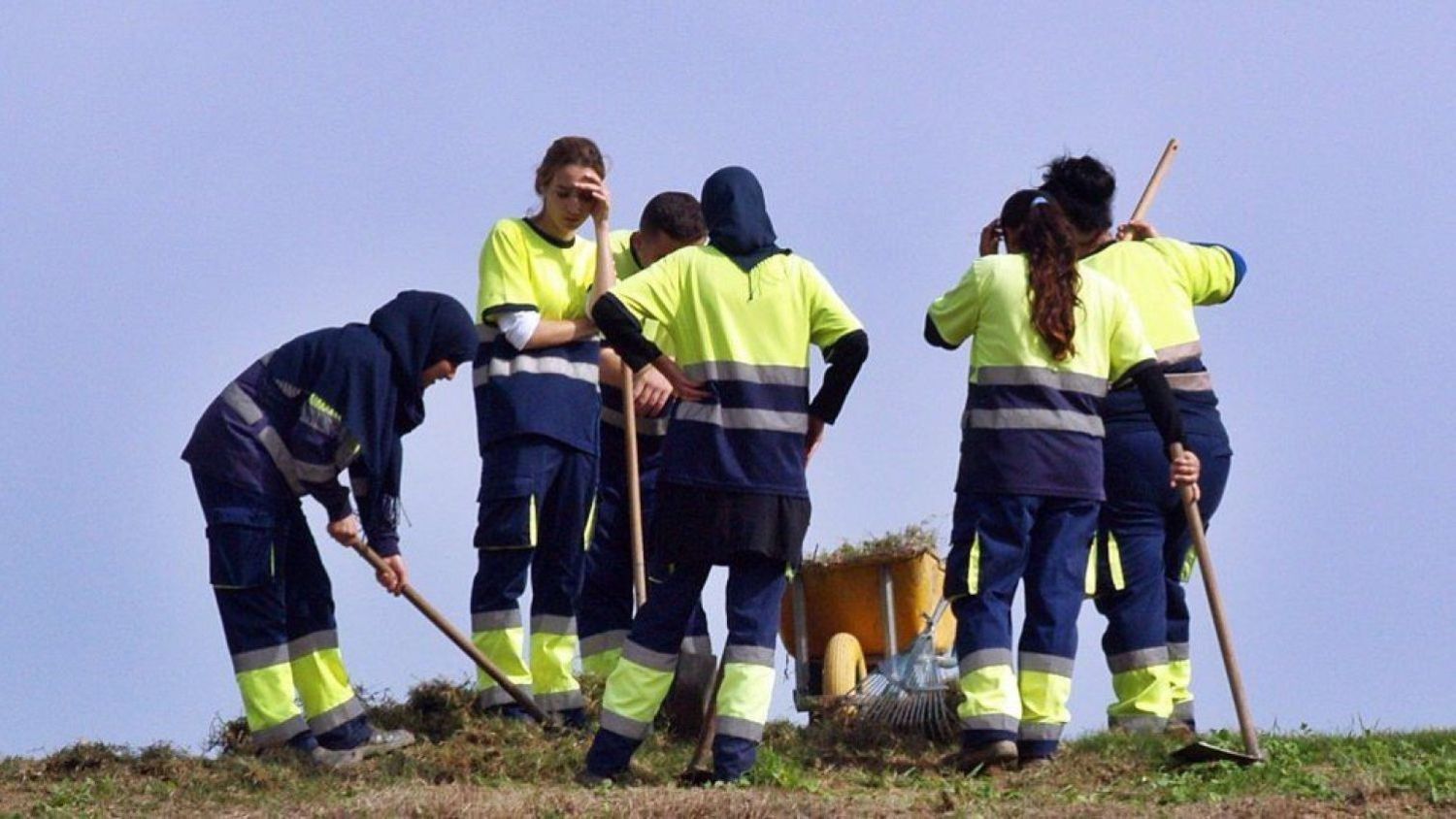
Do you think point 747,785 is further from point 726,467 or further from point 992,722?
point 726,467

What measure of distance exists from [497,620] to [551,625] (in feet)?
0.89

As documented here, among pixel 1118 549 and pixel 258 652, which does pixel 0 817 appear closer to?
pixel 258 652

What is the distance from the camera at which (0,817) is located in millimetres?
9430

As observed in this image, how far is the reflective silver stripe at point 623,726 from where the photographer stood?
9.18 metres

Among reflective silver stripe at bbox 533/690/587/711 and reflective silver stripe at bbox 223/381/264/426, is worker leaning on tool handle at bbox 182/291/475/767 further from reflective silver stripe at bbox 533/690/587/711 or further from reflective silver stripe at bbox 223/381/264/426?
reflective silver stripe at bbox 533/690/587/711

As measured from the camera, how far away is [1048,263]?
9.81 m

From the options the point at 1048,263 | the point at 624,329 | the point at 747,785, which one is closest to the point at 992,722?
the point at 747,785

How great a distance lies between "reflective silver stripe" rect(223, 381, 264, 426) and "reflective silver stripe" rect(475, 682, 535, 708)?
1880 millimetres

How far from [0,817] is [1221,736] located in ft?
17.5

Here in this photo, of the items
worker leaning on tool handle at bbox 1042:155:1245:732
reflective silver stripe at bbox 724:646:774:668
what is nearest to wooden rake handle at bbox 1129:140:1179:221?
worker leaning on tool handle at bbox 1042:155:1245:732

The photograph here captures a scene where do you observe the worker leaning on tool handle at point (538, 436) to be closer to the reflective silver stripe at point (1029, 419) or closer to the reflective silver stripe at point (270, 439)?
the reflective silver stripe at point (270, 439)

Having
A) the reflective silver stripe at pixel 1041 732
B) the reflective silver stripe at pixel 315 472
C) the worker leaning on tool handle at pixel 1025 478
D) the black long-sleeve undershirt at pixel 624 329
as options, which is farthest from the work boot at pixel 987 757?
the reflective silver stripe at pixel 315 472

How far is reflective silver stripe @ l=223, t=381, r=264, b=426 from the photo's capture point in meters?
9.81

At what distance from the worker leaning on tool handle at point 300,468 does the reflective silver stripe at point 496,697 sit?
3.17ft
